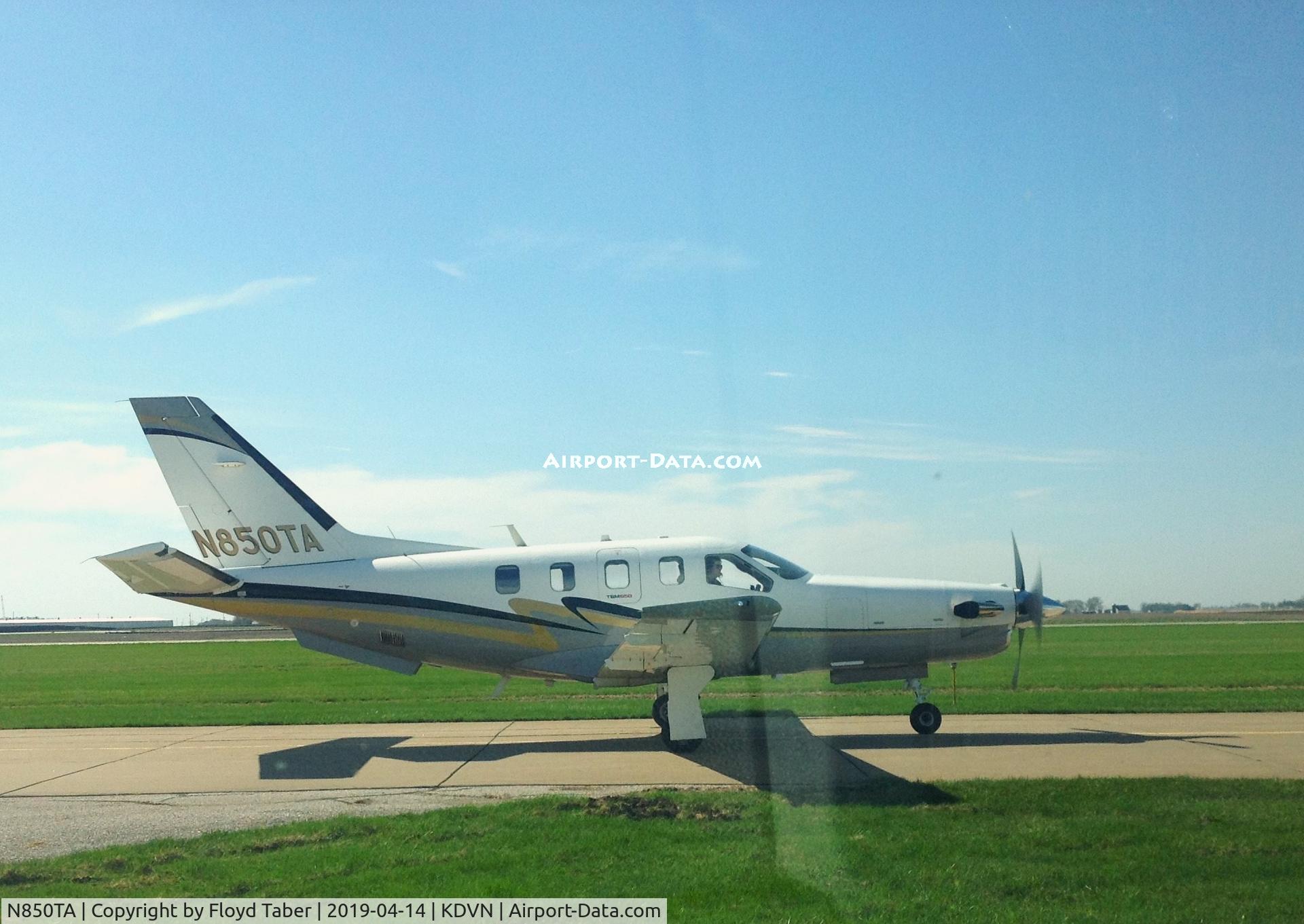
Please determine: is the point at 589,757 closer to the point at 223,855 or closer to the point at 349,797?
the point at 349,797

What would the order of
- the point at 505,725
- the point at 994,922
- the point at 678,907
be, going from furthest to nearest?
the point at 505,725
the point at 678,907
the point at 994,922

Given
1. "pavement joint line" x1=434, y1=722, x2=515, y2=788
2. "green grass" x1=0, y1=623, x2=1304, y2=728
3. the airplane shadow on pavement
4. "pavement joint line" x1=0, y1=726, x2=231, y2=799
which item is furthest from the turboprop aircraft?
"green grass" x1=0, y1=623, x2=1304, y2=728

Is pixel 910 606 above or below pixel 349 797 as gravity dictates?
above

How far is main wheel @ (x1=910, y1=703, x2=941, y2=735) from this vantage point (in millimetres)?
14453

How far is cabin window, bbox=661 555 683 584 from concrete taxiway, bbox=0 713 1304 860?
2340 millimetres

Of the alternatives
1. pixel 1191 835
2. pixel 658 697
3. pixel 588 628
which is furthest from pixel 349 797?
pixel 1191 835

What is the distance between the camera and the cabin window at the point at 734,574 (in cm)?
1447

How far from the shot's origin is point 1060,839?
7.87 meters

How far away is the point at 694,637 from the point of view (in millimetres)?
12828

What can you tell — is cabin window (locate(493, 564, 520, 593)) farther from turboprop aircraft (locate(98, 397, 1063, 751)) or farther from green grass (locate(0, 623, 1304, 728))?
green grass (locate(0, 623, 1304, 728))

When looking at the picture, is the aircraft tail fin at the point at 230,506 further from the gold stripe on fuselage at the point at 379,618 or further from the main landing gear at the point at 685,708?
the main landing gear at the point at 685,708

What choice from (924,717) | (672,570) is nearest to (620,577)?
(672,570)

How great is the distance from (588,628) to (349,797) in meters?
4.86

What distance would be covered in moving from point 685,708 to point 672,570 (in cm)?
206
